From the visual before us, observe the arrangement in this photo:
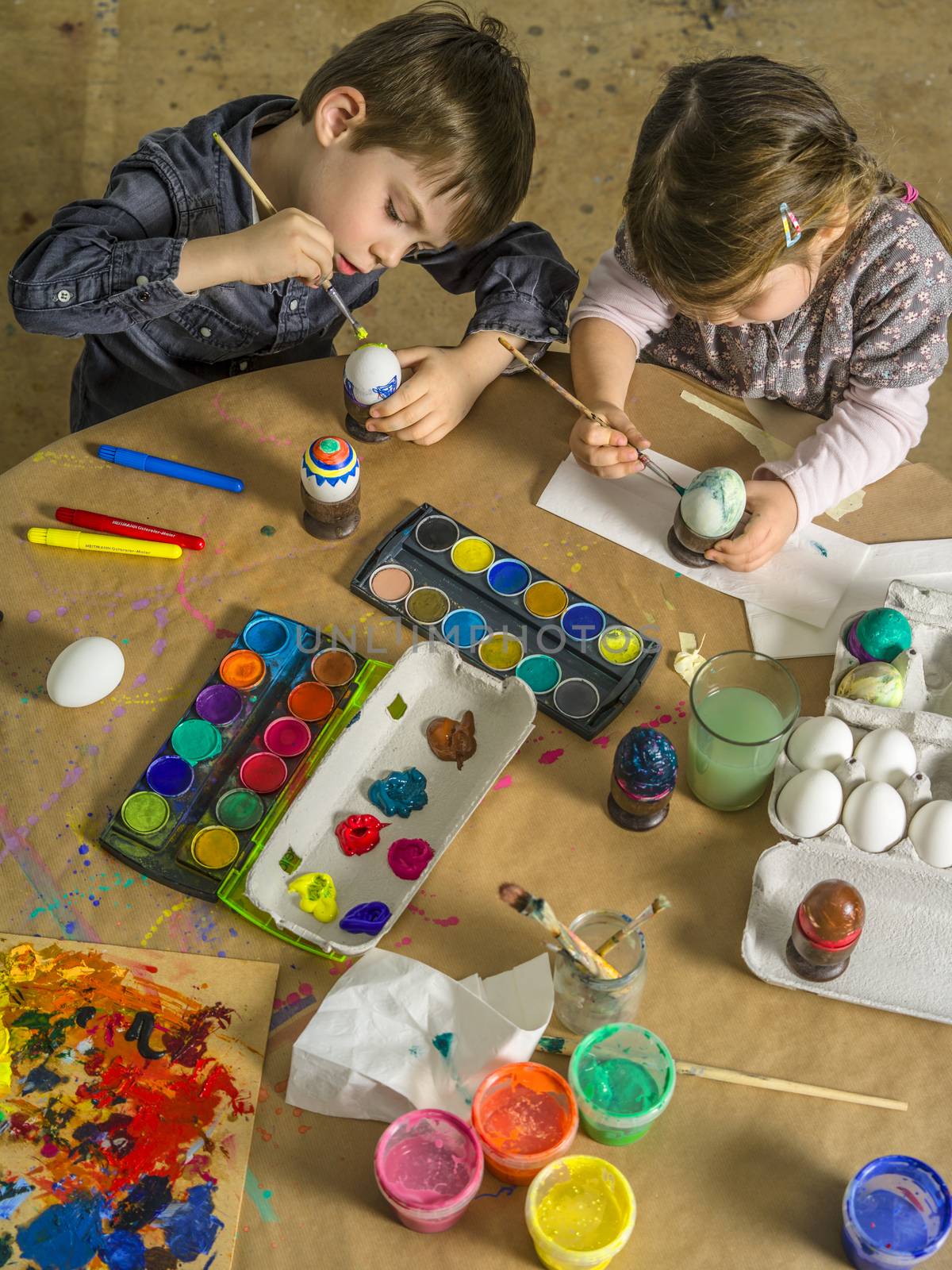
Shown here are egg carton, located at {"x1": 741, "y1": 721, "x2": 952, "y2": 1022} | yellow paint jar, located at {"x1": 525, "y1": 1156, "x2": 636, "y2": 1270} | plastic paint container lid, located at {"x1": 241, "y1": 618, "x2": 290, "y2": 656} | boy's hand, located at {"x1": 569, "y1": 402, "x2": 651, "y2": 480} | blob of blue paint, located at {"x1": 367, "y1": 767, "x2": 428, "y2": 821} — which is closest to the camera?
yellow paint jar, located at {"x1": 525, "y1": 1156, "x2": 636, "y2": 1270}

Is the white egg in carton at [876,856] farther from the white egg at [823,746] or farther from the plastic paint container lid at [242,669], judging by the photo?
the plastic paint container lid at [242,669]

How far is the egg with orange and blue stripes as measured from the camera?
1271mm

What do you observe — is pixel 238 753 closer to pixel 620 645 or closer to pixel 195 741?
pixel 195 741

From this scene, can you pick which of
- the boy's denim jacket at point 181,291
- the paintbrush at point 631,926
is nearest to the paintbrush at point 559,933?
the paintbrush at point 631,926

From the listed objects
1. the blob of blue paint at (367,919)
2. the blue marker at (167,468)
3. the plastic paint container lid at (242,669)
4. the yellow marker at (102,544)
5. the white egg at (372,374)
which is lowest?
the blob of blue paint at (367,919)

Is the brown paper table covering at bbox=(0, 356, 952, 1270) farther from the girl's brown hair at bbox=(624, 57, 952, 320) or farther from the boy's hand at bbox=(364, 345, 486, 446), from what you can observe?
the girl's brown hair at bbox=(624, 57, 952, 320)

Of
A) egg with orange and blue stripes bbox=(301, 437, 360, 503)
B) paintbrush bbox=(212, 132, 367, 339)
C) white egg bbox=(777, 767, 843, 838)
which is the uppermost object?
paintbrush bbox=(212, 132, 367, 339)

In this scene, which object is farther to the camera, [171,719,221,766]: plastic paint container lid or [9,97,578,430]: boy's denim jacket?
[9,97,578,430]: boy's denim jacket

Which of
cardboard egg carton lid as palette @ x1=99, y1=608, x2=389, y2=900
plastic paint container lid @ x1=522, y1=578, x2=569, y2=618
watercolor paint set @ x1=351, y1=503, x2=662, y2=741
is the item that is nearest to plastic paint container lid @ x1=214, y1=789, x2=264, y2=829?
cardboard egg carton lid as palette @ x1=99, y1=608, x2=389, y2=900

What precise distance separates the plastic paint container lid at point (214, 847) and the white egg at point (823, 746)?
0.55 meters

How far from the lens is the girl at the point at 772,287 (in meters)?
1.24

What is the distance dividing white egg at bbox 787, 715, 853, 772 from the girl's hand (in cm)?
26

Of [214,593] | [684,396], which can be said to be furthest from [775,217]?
[214,593]

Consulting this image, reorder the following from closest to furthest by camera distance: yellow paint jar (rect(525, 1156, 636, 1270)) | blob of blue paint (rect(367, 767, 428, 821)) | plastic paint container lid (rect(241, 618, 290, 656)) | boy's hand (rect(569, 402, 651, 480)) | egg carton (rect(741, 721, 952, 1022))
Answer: yellow paint jar (rect(525, 1156, 636, 1270)) < egg carton (rect(741, 721, 952, 1022)) < blob of blue paint (rect(367, 767, 428, 821)) < plastic paint container lid (rect(241, 618, 290, 656)) < boy's hand (rect(569, 402, 651, 480))
